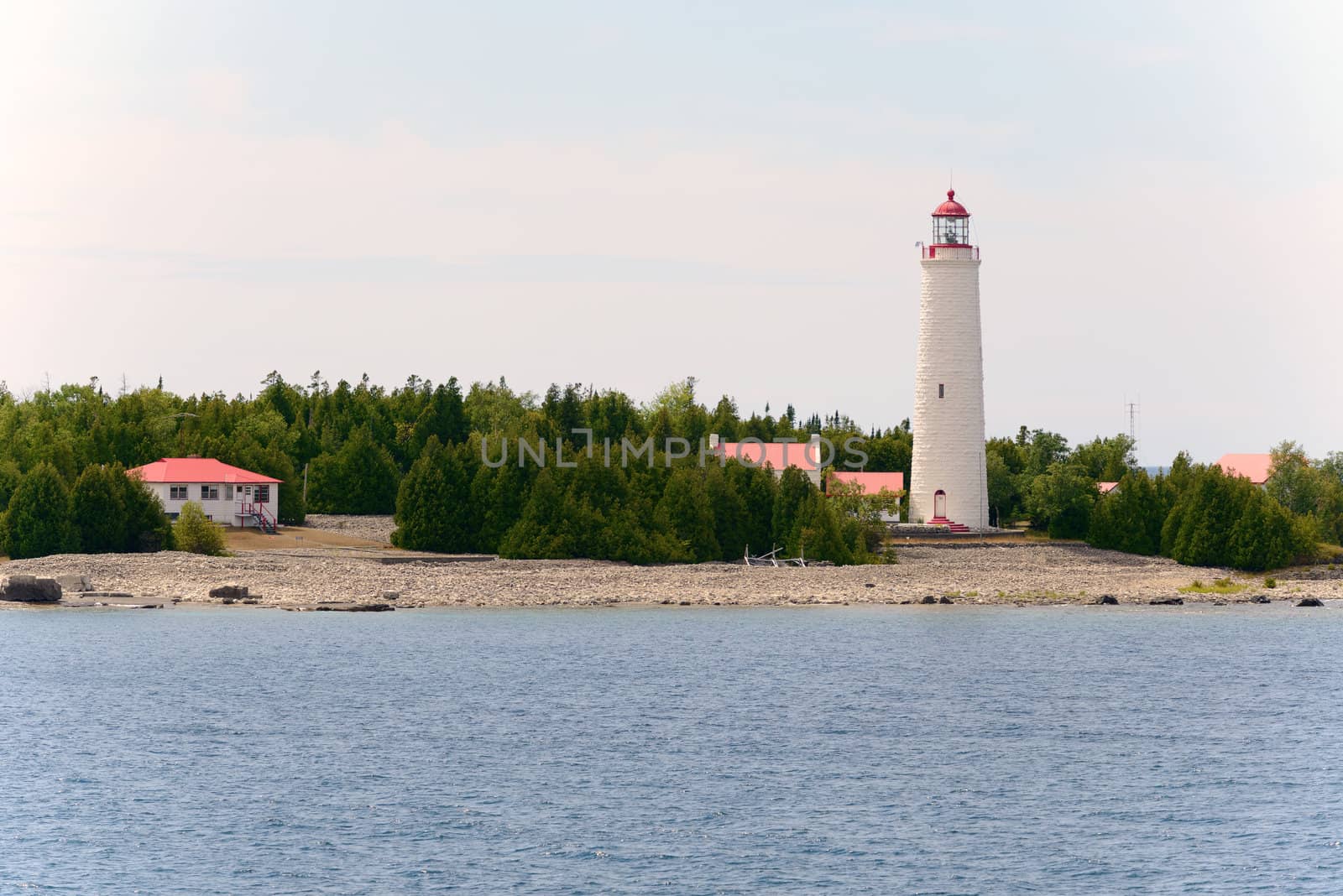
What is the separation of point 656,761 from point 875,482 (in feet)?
249

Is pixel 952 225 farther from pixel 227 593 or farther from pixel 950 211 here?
pixel 227 593

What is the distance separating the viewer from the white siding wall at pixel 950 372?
8631cm

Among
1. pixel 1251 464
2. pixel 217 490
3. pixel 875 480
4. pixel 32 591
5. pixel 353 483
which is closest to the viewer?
pixel 32 591

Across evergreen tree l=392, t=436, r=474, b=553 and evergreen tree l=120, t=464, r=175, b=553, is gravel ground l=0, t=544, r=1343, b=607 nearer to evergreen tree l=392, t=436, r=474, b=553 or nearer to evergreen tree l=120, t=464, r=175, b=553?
evergreen tree l=120, t=464, r=175, b=553

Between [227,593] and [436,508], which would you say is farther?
[436,508]

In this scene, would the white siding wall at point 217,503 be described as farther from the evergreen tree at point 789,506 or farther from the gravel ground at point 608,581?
the evergreen tree at point 789,506

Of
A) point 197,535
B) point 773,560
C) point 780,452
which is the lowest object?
point 773,560

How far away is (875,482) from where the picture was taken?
359 ft

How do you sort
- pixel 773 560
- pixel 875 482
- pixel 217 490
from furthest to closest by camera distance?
pixel 875 482
pixel 217 490
pixel 773 560

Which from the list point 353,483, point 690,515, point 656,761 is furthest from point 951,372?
point 656,761

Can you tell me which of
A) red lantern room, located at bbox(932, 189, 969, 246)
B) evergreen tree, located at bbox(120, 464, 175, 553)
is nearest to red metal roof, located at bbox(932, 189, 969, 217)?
red lantern room, located at bbox(932, 189, 969, 246)

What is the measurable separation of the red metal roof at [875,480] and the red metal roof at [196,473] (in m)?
Result: 37.1

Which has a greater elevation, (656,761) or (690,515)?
(690,515)

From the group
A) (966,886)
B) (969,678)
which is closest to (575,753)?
(966,886)
